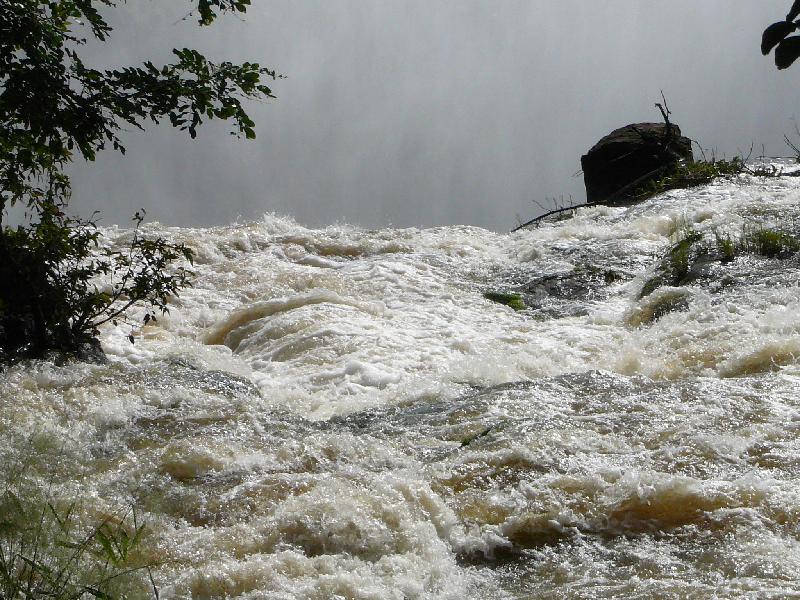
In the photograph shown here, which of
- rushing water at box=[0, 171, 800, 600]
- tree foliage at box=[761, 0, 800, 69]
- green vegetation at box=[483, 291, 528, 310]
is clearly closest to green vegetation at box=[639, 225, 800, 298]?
rushing water at box=[0, 171, 800, 600]

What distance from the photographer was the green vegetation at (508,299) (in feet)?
30.1

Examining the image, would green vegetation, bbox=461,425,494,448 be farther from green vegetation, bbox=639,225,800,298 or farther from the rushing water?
green vegetation, bbox=639,225,800,298

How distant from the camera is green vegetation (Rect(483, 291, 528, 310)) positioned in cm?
916

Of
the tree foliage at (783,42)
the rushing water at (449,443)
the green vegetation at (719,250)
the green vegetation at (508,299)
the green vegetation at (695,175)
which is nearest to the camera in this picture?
the tree foliage at (783,42)

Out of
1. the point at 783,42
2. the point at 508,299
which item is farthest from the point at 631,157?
the point at 783,42

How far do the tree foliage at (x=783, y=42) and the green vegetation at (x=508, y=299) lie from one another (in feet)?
24.0

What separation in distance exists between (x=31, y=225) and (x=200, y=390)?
75.3 inches

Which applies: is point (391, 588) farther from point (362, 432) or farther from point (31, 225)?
point (31, 225)

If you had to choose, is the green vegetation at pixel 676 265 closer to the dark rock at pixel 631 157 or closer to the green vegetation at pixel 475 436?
the green vegetation at pixel 475 436

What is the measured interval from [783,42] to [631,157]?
44.9 feet

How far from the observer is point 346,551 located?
3.48m

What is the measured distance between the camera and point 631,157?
15.0 metres

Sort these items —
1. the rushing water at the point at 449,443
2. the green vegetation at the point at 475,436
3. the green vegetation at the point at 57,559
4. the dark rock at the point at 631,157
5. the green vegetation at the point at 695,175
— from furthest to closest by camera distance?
the dark rock at the point at 631,157 → the green vegetation at the point at 695,175 → the green vegetation at the point at 475,436 → the rushing water at the point at 449,443 → the green vegetation at the point at 57,559

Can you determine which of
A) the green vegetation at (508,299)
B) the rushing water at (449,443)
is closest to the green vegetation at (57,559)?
the rushing water at (449,443)
